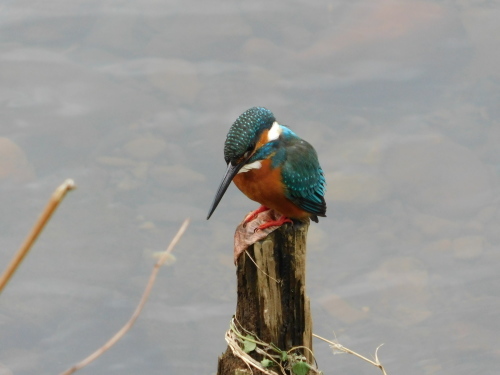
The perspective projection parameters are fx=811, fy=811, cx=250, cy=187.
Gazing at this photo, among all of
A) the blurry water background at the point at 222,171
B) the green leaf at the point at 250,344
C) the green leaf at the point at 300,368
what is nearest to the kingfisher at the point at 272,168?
the green leaf at the point at 250,344

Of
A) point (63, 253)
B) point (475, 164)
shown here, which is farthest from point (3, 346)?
point (475, 164)

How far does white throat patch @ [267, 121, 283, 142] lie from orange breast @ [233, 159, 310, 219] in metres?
0.11

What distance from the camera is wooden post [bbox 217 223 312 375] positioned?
3273 mm

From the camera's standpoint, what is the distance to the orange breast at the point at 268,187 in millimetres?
3947

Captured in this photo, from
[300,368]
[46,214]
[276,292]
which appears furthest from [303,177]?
[46,214]

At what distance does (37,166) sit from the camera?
8070 millimetres

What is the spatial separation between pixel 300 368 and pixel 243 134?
106cm

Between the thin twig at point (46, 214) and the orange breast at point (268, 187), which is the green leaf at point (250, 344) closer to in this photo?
the orange breast at point (268, 187)

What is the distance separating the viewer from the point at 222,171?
8156mm

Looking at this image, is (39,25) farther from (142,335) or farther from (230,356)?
(230,356)

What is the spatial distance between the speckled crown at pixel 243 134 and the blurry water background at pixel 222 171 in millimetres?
3825

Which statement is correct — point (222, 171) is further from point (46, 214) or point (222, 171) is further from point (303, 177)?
point (46, 214)

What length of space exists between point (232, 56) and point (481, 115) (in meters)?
2.77

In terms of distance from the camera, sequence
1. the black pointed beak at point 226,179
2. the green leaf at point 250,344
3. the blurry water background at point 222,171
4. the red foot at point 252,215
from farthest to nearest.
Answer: the blurry water background at point 222,171, the red foot at point 252,215, the black pointed beak at point 226,179, the green leaf at point 250,344
